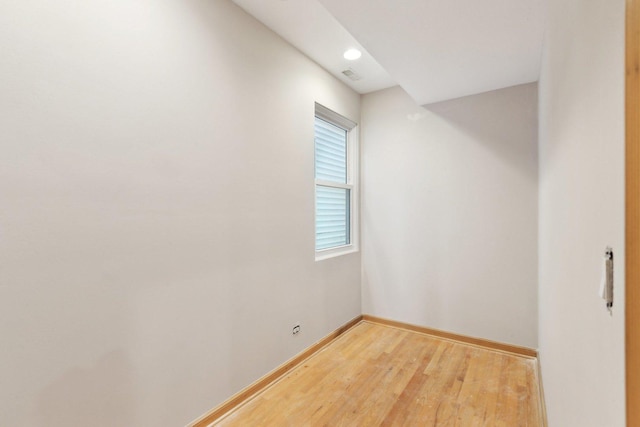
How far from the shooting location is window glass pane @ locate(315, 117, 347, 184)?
122 inches

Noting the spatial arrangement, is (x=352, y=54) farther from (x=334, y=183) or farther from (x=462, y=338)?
(x=462, y=338)

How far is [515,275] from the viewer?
2.82 m

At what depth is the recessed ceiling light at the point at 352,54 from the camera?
268cm

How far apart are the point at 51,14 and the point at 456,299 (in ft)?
11.5

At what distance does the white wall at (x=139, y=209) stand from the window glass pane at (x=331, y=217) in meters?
0.61

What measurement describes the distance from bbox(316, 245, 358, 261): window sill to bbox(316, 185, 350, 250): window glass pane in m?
0.05

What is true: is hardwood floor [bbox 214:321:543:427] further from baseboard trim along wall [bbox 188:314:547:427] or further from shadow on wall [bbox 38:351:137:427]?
shadow on wall [bbox 38:351:137:427]

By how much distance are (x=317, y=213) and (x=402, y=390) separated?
163 cm

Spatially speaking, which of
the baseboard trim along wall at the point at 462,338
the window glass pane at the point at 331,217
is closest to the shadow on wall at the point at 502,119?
the window glass pane at the point at 331,217

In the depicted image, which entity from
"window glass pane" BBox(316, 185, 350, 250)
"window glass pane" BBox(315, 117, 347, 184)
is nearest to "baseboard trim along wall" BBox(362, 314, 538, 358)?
"window glass pane" BBox(316, 185, 350, 250)

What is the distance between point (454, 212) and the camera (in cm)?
310

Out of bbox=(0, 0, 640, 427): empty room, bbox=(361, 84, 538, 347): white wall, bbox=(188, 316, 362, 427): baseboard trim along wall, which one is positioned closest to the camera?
bbox=(0, 0, 640, 427): empty room

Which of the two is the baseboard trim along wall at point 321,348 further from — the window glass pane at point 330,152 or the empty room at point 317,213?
the window glass pane at point 330,152

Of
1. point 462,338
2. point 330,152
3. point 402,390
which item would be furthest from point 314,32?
point 462,338
